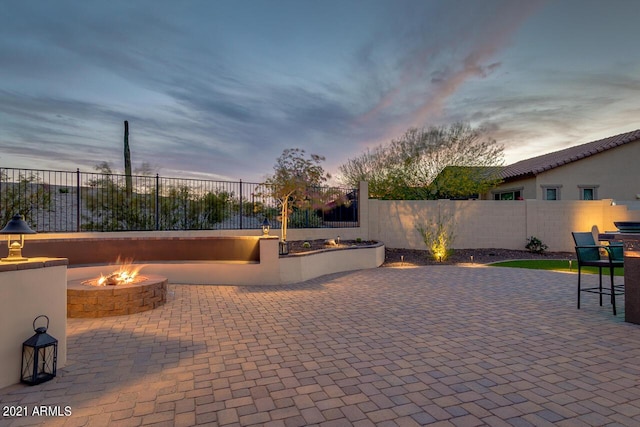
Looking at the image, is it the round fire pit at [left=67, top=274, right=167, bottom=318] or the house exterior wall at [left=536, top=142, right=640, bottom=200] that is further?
the house exterior wall at [left=536, top=142, right=640, bottom=200]

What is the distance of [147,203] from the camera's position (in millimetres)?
10797

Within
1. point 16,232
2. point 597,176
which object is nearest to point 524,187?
point 597,176

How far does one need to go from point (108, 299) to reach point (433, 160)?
1511 centimetres

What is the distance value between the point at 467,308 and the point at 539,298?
1.87 meters

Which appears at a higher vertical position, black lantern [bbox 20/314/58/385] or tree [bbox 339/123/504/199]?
tree [bbox 339/123/504/199]

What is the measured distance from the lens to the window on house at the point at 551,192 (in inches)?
748

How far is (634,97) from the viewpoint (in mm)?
14227

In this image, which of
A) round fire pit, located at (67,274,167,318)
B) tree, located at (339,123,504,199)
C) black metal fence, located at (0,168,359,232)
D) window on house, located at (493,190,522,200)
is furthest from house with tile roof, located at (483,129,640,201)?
round fire pit, located at (67,274,167,318)

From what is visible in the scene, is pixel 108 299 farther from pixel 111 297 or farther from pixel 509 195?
pixel 509 195

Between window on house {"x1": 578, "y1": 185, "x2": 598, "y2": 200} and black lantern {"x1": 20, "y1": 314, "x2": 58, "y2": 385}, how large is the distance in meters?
23.7

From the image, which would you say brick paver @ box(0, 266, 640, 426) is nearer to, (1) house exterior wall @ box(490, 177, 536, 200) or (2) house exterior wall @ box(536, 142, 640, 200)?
(1) house exterior wall @ box(490, 177, 536, 200)

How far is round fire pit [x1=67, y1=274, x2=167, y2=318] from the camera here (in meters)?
5.37

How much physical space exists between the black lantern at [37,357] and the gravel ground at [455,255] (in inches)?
301

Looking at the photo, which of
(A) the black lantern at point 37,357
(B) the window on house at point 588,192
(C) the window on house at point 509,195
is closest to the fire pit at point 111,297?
(A) the black lantern at point 37,357
